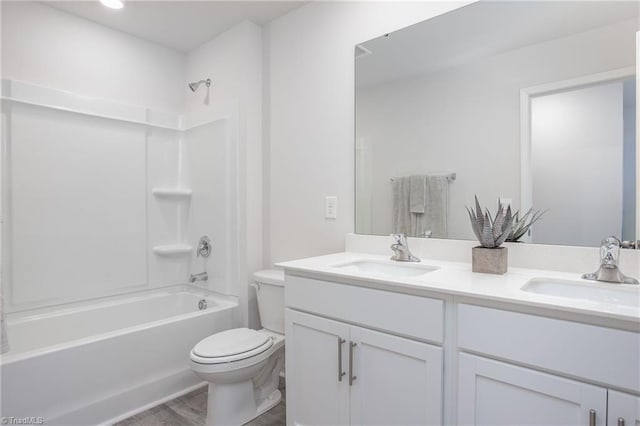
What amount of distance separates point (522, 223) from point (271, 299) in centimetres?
147

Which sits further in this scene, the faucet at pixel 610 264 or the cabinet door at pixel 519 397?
the faucet at pixel 610 264

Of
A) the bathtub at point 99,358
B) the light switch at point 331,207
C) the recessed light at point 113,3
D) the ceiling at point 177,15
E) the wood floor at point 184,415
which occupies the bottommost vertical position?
the wood floor at point 184,415

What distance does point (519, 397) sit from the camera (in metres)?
1.02

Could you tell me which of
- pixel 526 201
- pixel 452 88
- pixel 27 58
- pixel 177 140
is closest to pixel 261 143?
pixel 177 140

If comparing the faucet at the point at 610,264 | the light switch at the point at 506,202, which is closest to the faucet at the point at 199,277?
the light switch at the point at 506,202

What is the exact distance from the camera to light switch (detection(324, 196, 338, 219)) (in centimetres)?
210

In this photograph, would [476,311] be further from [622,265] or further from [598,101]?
[598,101]

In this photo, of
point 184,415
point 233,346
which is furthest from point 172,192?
point 184,415

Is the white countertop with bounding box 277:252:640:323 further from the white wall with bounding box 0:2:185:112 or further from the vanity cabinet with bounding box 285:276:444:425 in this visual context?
the white wall with bounding box 0:2:185:112

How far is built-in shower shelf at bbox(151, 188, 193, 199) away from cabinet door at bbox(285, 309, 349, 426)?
1.69 m

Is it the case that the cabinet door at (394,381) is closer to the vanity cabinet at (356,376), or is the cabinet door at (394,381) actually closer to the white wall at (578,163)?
the vanity cabinet at (356,376)

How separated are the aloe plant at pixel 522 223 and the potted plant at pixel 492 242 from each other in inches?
2.4

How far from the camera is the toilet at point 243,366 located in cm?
171

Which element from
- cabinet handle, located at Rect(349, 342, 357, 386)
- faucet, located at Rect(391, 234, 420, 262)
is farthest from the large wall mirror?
cabinet handle, located at Rect(349, 342, 357, 386)
